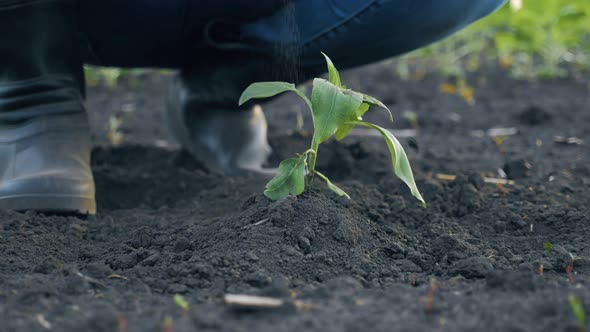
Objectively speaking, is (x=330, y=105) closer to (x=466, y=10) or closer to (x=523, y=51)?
(x=466, y=10)

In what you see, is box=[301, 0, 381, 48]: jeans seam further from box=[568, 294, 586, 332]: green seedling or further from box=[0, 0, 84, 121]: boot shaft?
box=[568, 294, 586, 332]: green seedling

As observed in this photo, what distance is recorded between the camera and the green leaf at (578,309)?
1184mm

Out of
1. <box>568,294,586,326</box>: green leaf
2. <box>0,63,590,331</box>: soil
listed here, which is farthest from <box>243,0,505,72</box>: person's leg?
<box>568,294,586,326</box>: green leaf

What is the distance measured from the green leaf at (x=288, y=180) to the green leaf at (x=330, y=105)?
95 mm

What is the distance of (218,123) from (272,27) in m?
0.45

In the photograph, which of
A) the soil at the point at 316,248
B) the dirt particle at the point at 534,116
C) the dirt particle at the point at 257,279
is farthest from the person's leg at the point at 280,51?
the dirt particle at the point at 534,116

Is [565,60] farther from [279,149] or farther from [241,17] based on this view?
[241,17]

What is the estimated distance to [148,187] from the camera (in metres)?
2.44

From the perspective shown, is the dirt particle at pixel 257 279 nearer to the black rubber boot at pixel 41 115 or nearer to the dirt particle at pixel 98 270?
the dirt particle at pixel 98 270

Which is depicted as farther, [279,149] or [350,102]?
[279,149]

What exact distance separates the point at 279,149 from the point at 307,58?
0.59 m

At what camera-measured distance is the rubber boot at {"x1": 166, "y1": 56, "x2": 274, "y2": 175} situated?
98.7 inches

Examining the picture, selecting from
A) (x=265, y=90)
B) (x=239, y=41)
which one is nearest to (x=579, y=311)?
(x=265, y=90)

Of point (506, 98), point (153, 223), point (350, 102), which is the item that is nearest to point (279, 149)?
point (153, 223)
